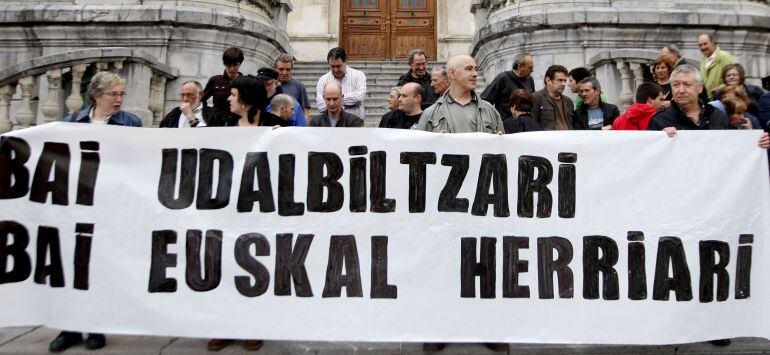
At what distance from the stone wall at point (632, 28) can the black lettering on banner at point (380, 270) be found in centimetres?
692

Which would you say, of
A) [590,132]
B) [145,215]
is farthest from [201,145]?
[590,132]

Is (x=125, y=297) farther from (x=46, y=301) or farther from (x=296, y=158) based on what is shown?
(x=296, y=158)

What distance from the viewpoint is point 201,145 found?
13.0ft

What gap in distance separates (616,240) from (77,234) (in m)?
3.29

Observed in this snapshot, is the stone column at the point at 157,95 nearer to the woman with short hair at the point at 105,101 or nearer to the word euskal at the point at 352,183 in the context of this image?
the woman with short hair at the point at 105,101

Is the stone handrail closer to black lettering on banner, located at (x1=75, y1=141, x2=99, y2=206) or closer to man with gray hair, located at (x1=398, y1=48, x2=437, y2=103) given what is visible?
man with gray hair, located at (x1=398, y1=48, x2=437, y2=103)

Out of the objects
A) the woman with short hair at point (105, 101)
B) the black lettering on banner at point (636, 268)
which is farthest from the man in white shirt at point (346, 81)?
the black lettering on banner at point (636, 268)

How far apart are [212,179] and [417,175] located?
1.28 m

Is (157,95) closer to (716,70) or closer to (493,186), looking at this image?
(493,186)

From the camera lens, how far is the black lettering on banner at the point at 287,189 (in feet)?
12.7

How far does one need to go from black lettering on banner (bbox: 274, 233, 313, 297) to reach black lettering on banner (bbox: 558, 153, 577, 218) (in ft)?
5.13

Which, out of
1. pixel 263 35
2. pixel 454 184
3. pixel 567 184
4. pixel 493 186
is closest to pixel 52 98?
pixel 263 35

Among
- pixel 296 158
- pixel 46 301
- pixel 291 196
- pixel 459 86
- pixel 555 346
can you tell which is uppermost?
pixel 459 86

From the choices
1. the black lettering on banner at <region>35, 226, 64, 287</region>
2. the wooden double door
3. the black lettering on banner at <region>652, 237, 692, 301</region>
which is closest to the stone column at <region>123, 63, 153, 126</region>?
the black lettering on banner at <region>35, 226, 64, 287</region>
